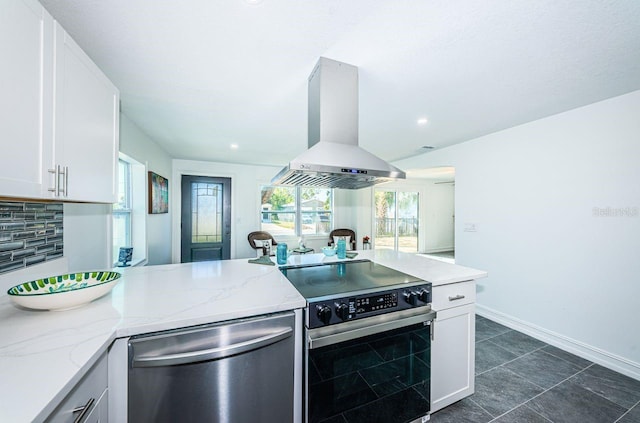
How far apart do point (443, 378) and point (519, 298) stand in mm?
1968

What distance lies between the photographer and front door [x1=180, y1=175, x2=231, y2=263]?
500 cm

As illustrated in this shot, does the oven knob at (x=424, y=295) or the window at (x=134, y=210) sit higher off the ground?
the window at (x=134, y=210)

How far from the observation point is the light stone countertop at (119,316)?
64 cm

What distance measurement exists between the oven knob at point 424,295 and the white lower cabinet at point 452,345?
92 millimetres

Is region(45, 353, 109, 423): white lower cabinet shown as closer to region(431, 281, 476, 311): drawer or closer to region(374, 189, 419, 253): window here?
region(431, 281, 476, 311): drawer

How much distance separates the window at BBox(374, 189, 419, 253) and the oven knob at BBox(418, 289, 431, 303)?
15.5ft

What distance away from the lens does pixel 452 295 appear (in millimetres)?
1625

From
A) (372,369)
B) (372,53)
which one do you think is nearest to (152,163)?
(372,53)

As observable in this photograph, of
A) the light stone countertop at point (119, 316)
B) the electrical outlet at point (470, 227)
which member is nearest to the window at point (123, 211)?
the light stone countertop at point (119, 316)

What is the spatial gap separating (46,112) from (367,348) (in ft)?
5.98

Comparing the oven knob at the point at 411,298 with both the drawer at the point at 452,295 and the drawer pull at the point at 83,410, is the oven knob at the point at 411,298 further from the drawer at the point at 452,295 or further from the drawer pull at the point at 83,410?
the drawer pull at the point at 83,410

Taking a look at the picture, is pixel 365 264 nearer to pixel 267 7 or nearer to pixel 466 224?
pixel 267 7

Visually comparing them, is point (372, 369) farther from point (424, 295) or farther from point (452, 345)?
point (452, 345)

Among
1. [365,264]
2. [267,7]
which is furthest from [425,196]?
[267,7]
